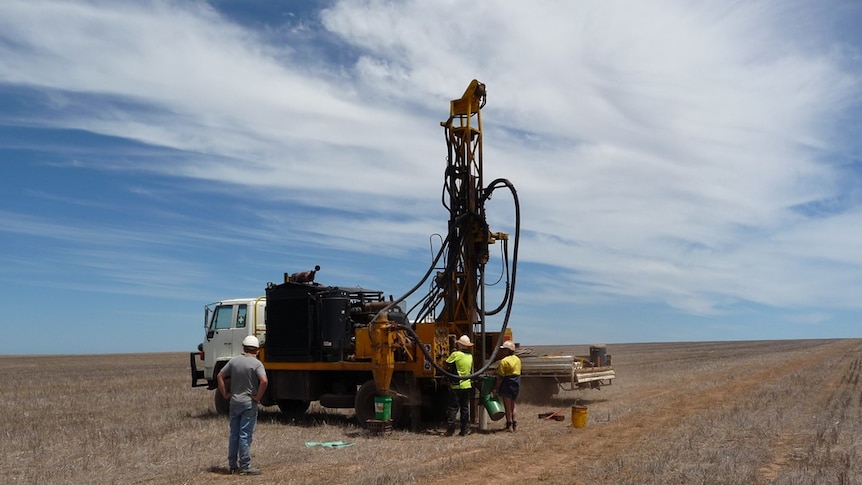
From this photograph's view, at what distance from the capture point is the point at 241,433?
1028 centimetres

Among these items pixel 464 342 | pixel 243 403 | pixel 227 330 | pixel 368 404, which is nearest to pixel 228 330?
pixel 227 330

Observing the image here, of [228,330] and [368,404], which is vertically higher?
[228,330]

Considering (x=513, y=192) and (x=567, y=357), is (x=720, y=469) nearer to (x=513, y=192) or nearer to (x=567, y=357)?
(x=513, y=192)

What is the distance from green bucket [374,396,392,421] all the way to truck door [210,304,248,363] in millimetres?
4631

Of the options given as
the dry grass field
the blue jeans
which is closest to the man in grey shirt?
the blue jeans

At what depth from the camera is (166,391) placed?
25234 mm

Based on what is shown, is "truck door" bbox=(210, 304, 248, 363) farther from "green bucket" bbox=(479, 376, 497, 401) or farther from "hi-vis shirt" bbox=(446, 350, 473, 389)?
"green bucket" bbox=(479, 376, 497, 401)

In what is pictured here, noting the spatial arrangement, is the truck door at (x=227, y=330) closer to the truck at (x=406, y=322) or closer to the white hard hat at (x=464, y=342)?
the truck at (x=406, y=322)

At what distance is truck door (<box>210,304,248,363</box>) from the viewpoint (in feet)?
58.3

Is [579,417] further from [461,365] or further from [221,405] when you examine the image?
[221,405]

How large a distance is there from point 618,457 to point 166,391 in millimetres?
18244

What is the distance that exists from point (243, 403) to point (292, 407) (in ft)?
25.0

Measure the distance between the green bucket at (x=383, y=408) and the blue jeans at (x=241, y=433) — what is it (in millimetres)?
4117

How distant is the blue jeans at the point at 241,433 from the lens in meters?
10.2
